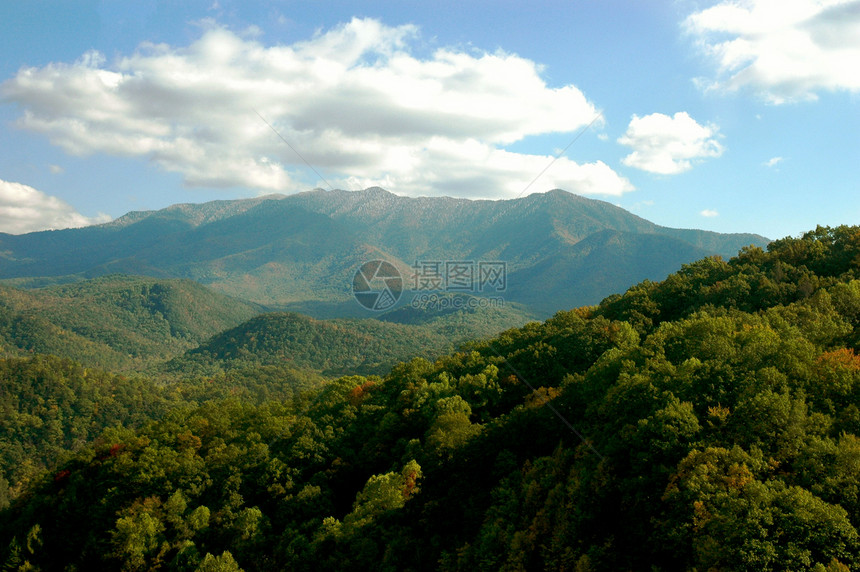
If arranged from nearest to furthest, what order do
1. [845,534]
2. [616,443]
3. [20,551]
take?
[845,534] < [616,443] < [20,551]

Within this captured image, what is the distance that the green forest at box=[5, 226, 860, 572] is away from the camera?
2070 cm

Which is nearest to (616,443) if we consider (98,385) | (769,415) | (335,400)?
(769,415)

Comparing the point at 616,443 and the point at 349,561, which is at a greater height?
the point at 616,443

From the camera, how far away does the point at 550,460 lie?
95.1 feet

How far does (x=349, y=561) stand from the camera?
3142 centimetres

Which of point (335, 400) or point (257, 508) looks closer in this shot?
point (257, 508)

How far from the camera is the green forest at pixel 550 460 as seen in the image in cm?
2070

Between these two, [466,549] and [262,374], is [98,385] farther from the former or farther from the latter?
[466,549]

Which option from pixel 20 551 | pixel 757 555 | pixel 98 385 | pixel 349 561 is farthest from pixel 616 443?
pixel 98 385

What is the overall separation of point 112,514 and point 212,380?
152 m

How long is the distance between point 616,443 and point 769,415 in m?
6.64

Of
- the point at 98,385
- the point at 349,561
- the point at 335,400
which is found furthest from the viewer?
the point at 98,385

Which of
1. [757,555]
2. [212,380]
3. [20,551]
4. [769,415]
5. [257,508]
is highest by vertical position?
[769,415]

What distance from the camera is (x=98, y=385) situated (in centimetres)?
15225
